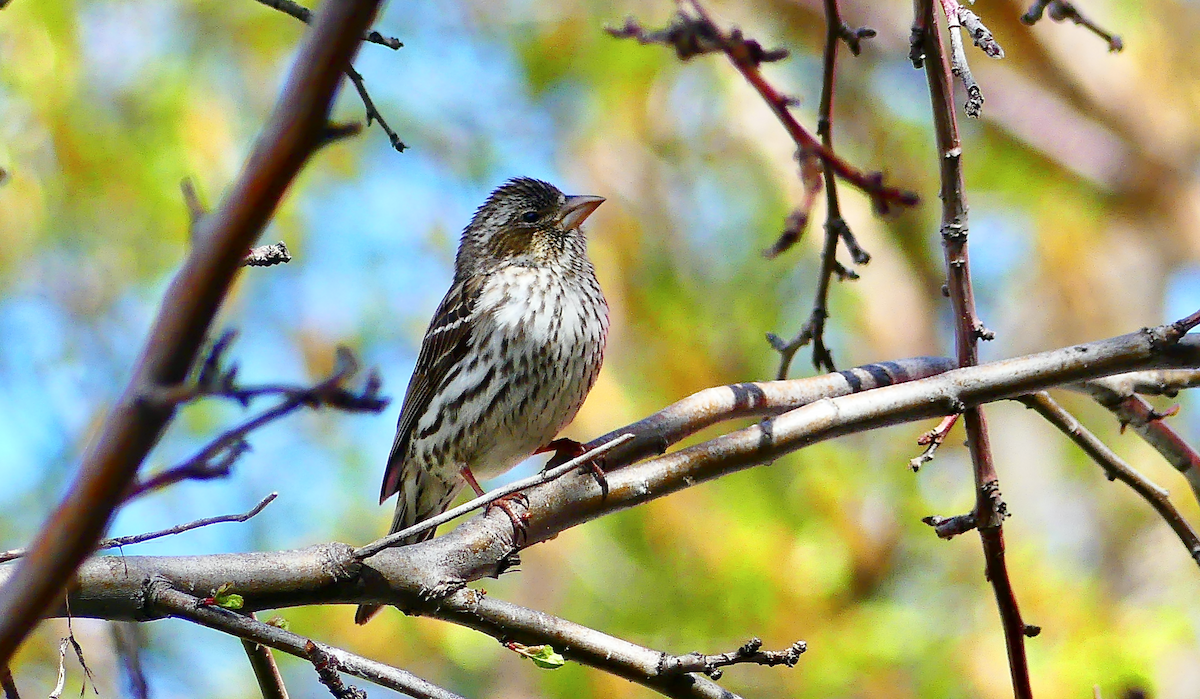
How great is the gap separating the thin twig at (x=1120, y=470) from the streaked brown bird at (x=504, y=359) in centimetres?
196

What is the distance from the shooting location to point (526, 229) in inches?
216

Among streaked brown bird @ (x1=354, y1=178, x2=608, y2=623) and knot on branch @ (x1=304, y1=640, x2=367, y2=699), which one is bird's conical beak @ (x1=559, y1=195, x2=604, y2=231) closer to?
streaked brown bird @ (x1=354, y1=178, x2=608, y2=623)

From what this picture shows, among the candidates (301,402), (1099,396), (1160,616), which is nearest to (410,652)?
(1160,616)

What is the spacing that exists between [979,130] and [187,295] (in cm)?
1105

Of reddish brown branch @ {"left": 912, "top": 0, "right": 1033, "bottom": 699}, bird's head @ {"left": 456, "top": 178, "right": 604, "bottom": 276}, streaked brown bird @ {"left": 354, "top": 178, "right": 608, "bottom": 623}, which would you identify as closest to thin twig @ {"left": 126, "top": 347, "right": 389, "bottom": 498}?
reddish brown branch @ {"left": 912, "top": 0, "right": 1033, "bottom": 699}

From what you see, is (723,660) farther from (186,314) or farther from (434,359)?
(434,359)

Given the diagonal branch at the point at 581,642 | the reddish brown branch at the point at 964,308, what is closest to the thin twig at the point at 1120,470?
the reddish brown branch at the point at 964,308

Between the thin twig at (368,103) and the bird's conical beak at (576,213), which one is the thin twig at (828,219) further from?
the bird's conical beak at (576,213)

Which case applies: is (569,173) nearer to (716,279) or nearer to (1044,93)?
(716,279)

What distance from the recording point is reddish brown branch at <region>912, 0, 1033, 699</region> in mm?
2539

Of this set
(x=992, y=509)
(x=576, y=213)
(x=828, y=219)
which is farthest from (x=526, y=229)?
(x=992, y=509)

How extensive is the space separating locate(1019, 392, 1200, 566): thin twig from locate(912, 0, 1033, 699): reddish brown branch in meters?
0.23

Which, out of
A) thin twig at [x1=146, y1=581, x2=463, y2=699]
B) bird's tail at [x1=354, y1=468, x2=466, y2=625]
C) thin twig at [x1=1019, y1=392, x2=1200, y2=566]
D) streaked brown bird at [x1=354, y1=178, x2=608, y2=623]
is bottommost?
thin twig at [x1=146, y1=581, x2=463, y2=699]

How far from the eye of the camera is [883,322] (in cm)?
968
